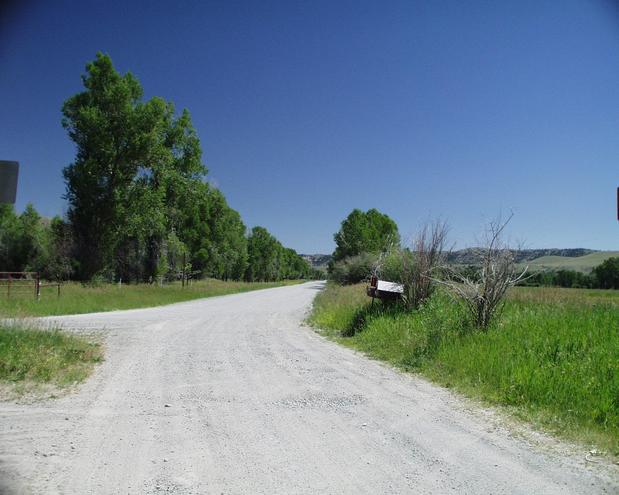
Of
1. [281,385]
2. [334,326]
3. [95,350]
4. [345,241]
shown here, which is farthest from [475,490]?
[345,241]

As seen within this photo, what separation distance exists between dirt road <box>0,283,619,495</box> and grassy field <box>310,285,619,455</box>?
67cm

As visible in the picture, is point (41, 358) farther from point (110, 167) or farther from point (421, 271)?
point (110, 167)

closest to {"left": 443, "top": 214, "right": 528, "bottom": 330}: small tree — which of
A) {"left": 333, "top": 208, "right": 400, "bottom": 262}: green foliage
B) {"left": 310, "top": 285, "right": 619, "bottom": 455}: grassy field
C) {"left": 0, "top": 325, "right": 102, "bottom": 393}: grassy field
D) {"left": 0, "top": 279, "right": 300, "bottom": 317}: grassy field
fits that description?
{"left": 310, "top": 285, "right": 619, "bottom": 455}: grassy field

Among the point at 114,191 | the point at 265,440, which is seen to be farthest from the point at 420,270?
the point at 114,191

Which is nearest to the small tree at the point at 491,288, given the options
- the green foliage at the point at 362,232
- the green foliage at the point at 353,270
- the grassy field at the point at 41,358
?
the grassy field at the point at 41,358

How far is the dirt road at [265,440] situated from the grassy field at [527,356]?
67cm

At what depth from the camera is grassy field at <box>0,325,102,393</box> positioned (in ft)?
22.8

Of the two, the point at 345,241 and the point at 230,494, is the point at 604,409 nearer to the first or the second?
the point at 230,494

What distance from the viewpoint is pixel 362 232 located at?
61.5m

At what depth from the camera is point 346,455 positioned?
4293mm

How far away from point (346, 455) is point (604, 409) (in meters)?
3.32

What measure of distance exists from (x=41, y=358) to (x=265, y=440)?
5.06m

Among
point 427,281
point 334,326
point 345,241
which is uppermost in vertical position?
point 345,241

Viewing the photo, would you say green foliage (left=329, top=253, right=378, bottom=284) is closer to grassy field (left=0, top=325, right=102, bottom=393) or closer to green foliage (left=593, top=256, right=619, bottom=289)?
green foliage (left=593, top=256, right=619, bottom=289)
